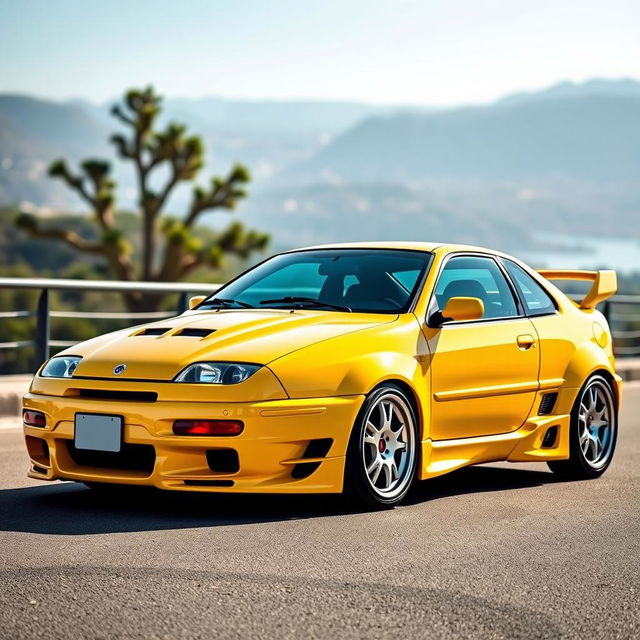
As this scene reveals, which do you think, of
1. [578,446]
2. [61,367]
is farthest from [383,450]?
[578,446]

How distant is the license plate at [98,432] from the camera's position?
597cm

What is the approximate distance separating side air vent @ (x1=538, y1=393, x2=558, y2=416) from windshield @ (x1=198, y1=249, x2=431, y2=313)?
1.15 metres

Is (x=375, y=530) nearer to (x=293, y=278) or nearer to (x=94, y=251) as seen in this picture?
(x=293, y=278)

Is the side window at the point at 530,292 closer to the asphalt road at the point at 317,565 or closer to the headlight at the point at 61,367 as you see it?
the asphalt road at the point at 317,565

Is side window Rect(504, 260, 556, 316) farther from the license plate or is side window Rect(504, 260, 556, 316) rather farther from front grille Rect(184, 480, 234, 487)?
the license plate

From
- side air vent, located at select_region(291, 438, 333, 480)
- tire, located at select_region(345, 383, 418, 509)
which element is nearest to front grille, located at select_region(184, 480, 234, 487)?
side air vent, located at select_region(291, 438, 333, 480)

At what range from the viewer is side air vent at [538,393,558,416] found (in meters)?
7.51

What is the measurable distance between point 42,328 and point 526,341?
493cm

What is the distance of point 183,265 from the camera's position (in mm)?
59312

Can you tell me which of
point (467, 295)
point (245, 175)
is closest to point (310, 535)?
point (467, 295)

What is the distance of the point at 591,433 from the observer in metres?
7.92

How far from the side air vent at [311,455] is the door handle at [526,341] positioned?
178cm

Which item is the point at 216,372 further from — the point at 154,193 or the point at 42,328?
the point at 154,193

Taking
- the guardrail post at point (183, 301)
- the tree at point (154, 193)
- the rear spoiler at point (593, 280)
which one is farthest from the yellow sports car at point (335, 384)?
the tree at point (154, 193)
